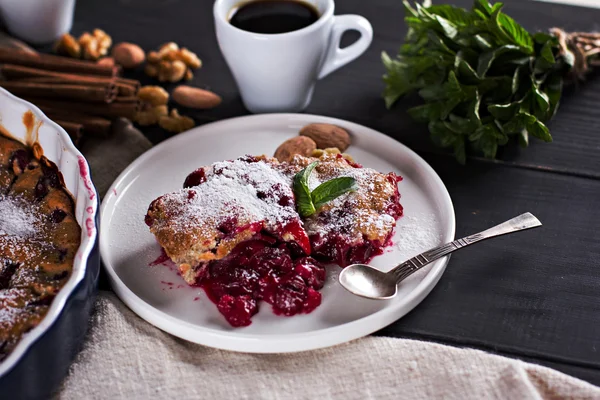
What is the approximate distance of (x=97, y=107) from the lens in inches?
105

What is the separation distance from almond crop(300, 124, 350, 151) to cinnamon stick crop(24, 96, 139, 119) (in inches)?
26.3

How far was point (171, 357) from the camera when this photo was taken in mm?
1894

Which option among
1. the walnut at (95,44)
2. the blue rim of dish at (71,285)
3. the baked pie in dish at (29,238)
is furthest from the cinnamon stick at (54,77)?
the blue rim of dish at (71,285)

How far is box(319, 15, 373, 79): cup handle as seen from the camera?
2.64 metres

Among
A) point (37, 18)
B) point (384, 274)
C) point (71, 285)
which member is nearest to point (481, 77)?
point (384, 274)

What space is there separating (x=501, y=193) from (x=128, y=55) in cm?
160

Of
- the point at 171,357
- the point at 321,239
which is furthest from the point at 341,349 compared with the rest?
the point at 171,357

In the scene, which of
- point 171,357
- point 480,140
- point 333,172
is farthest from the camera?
point 480,140

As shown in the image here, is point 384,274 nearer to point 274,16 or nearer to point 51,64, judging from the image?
point 274,16

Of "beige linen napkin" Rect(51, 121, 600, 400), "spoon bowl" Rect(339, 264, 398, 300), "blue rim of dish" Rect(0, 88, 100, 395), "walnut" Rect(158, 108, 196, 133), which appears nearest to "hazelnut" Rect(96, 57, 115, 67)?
"walnut" Rect(158, 108, 196, 133)

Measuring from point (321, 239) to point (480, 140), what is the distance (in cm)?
78

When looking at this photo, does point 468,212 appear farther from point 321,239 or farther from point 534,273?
point 321,239

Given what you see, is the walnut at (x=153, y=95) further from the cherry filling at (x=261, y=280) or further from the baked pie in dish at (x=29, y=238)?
the cherry filling at (x=261, y=280)

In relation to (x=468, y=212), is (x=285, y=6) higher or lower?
higher
